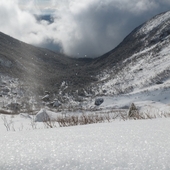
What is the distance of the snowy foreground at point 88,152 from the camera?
1207mm

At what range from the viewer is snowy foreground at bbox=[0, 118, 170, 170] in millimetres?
1207

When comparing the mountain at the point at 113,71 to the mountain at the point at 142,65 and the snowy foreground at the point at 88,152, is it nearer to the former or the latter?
the mountain at the point at 142,65

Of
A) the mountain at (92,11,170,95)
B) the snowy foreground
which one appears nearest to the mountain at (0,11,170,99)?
the mountain at (92,11,170,95)

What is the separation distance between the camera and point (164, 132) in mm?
1761

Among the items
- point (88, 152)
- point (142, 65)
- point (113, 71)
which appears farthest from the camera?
point (113, 71)

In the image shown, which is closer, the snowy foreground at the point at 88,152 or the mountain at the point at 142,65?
the snowy foreground at the point at 88,152

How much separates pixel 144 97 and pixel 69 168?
27168 millimetres

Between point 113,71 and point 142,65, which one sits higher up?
point 113,71

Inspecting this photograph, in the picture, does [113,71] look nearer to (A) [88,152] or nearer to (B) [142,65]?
(B) [142,65]

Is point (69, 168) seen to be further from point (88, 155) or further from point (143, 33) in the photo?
point (143, 33)

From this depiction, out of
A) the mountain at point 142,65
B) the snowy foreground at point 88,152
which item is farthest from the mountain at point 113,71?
the snowy foreground at point 88,152

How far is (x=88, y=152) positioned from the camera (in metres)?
1.35

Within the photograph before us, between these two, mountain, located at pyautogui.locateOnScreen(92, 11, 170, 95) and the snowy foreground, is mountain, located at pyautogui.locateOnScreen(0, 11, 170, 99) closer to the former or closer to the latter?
mountain, located at pyautogui.locateOnScreen(92, 11, 170, 95)

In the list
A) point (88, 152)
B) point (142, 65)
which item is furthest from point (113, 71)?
point (88, 152)
